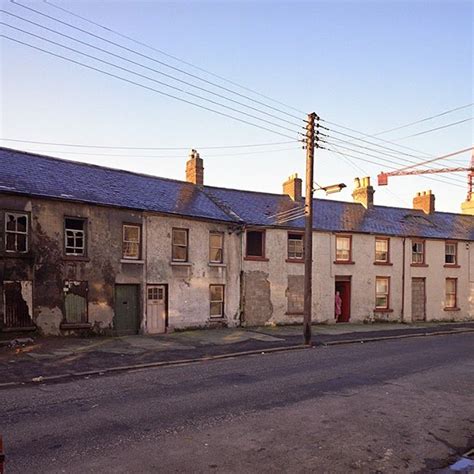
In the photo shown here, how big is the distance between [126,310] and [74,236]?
13.3 feet

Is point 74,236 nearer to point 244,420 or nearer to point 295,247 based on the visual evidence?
point 295,247

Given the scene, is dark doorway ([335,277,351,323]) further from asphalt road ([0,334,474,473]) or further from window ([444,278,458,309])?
asphalt road ([0,334,474,473])

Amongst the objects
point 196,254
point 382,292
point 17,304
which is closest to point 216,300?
point 196,254

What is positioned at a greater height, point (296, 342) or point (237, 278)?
point (237, 278)

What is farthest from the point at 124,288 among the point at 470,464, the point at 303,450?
the point at 470,464

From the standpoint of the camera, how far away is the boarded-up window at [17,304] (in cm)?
1767

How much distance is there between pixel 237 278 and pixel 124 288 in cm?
655

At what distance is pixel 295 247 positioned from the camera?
91.8ft

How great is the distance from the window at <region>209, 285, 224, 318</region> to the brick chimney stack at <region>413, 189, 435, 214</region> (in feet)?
Result: 65.1

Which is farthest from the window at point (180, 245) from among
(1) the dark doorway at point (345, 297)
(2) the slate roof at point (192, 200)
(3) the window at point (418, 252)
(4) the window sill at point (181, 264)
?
(3) the window at point (418, 252)

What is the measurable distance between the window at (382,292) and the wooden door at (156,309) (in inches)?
587

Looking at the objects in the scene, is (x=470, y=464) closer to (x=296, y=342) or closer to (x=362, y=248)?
(x=296, y=342)

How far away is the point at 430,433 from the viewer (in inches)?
318

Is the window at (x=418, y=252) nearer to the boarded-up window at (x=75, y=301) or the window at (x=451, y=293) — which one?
the window at (x=451, y=293)
